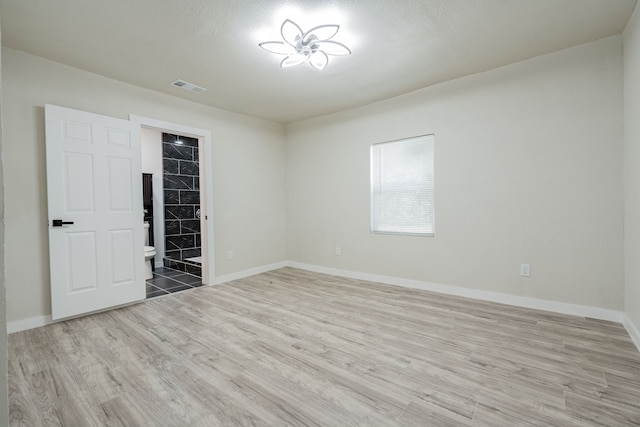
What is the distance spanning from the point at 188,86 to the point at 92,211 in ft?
5.48

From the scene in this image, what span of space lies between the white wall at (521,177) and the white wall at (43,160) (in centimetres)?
170

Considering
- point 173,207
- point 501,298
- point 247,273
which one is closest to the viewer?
point 501,298

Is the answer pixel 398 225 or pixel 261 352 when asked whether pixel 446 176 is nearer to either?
pixel 398 225

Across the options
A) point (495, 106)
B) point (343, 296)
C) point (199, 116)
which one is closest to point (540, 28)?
point (495, 106)

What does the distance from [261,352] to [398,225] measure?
243cm

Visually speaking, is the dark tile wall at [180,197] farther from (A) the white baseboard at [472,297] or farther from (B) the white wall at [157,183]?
(A) the white baseboard at [472,297]

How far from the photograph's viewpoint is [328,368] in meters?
1.99

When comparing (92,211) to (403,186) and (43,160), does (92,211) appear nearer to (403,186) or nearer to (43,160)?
(43,160)

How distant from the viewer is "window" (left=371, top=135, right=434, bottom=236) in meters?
3.67

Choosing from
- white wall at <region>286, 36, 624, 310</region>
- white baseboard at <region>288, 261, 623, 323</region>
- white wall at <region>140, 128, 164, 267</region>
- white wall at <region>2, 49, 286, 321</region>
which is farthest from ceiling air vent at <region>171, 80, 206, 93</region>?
white baseboard at <region>288, 261, 623, 323</region>

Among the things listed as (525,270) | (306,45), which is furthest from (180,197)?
(525,270)

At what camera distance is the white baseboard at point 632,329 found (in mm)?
2187

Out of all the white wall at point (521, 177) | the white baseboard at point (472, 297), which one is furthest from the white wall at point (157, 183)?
the white wall at point (521, 177)

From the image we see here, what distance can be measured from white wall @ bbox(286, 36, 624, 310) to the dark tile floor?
2.46 meters
